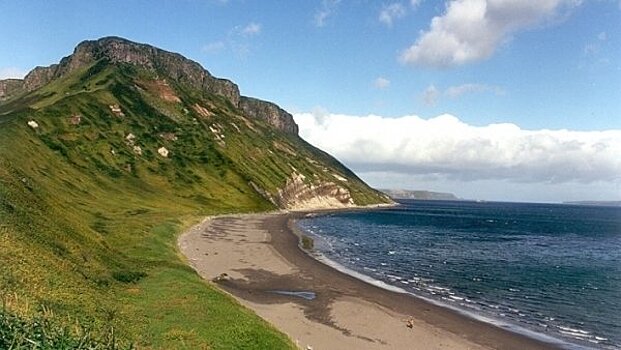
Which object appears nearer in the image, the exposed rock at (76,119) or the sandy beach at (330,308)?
the sandy beach at (330,308)

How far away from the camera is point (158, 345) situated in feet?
102

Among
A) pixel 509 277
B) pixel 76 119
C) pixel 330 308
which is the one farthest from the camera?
pixel 76 119

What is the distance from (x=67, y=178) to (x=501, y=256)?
363 ft

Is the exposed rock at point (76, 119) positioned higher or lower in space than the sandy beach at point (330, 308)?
higher

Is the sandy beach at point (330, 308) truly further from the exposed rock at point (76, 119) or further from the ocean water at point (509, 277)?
the exposed rock at point (76, 119)

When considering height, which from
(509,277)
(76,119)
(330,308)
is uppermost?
(76,119)

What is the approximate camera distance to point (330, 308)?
56281mm

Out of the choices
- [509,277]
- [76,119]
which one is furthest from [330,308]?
[76,119]

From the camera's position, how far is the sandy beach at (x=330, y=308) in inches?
1820

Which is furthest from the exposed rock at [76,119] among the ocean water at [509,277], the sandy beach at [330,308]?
the sandy beach at [330,308]

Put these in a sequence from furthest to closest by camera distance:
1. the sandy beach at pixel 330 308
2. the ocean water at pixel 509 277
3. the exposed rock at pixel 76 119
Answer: the exposed rock at pixel 76 119, the ocean water at pixel 509 277, the sandy beach at pixel 330 308

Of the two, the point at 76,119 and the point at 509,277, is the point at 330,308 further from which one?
the point at 76,119

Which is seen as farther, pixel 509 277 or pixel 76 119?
pixel 76 119

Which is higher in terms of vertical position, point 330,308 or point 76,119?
point 76,119
